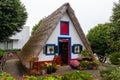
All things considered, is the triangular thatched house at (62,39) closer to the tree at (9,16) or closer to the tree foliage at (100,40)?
the tree at (9,16)

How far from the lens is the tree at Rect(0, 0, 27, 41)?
2158cm

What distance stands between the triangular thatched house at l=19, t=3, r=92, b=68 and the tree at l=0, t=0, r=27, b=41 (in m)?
2.81

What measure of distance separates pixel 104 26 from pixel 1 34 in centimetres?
1533

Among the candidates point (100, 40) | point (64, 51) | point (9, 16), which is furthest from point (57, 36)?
point (100, 40)

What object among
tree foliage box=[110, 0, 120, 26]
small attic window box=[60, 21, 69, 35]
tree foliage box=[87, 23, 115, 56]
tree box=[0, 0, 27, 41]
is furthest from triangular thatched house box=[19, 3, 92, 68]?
tree foliage box=[87, 23, 115, 56]

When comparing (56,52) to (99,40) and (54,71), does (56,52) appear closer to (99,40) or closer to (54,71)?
(54,71)

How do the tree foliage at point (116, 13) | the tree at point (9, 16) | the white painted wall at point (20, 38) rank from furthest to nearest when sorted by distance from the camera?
1. the white painted wall at point (20, 38)
2. the tree at point (9, 16)
3. the tree foliage at point (116, 13)

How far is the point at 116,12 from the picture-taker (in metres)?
21.3

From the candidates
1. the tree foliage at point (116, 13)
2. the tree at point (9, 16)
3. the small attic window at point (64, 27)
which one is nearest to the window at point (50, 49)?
the small attic window at point (64, 27)

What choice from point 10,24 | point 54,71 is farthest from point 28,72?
point 10,24

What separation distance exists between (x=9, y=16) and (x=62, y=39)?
5.38 meters

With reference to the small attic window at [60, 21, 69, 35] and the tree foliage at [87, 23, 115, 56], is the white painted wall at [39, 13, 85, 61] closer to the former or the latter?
the small attic window at [60, 21, 69, 35]

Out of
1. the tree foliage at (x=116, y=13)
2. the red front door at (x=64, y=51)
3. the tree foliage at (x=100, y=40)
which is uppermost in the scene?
the tree foliage at (x=116, y=13)

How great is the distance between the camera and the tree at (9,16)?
70.8 feet
